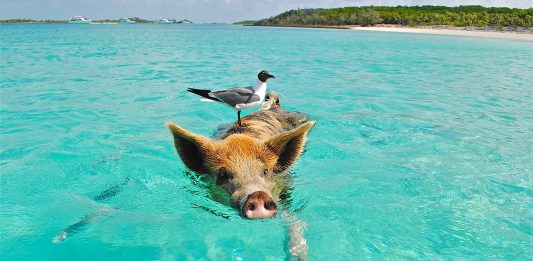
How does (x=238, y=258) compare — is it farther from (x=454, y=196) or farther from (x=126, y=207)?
(x=454, y=196)

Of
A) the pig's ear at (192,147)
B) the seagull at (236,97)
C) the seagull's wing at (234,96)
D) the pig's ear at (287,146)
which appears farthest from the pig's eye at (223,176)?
the seagull's wing at (234,96)

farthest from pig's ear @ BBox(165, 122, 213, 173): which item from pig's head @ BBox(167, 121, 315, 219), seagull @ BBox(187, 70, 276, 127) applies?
seagull @ BBox(187, 70, 276, 127)

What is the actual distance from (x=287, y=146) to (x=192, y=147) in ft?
3.62

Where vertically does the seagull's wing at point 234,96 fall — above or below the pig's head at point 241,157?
above

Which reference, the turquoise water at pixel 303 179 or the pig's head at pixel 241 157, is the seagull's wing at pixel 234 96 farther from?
the pig's head at pixel 241 157

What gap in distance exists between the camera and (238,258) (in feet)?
14.8

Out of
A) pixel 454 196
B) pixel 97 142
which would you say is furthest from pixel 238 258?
Result: pixel 97 142

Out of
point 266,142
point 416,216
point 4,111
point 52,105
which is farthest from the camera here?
point 52,105

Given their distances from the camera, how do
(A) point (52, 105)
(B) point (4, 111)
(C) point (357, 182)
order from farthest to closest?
(A) point (52, 105)
(B) point (4, 111)
(C) point (357, 182)

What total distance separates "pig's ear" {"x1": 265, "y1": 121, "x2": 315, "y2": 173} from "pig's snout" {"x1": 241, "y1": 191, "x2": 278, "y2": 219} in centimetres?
113

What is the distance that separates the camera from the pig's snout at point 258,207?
3539mm

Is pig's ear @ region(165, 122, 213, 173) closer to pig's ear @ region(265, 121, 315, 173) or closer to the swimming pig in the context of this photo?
the swimming pig

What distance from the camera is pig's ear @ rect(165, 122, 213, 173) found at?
4531 mm

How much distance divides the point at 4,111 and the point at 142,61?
13.3 meters
